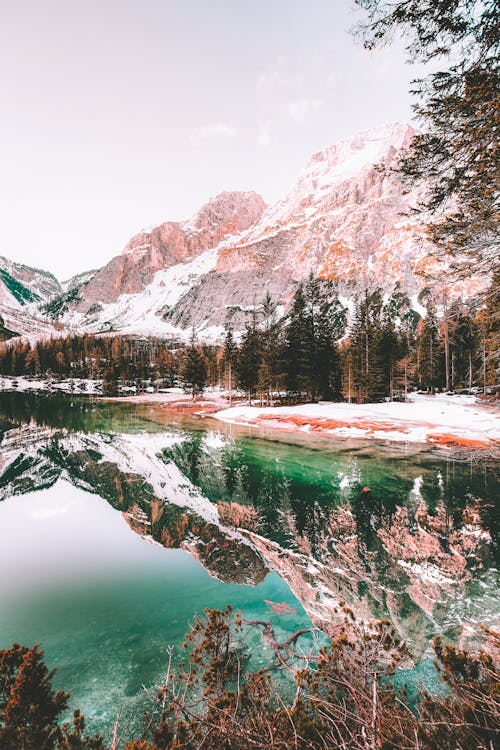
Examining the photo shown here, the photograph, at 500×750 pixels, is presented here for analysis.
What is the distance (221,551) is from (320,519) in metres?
4.38

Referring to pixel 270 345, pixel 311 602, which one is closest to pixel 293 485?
pixel 311 602

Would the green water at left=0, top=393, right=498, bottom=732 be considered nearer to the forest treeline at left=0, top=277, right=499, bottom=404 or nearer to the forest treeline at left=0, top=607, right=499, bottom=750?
the forest treeline at left=0, top=607, right=499, bottom=750

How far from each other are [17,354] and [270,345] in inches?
4633

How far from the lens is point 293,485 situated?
1788 centimetres

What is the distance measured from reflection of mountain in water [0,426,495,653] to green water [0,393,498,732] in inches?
2.5

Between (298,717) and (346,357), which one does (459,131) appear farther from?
(346,357)

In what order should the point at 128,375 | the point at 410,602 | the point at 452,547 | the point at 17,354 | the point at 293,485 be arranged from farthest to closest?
the point at 17,354, the point at 128,375, the point at 293,485, the point at 452,547, the point at 410,602

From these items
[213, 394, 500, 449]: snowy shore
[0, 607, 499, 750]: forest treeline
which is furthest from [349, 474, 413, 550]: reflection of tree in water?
[213, 394, 500, 449]: snowy shore

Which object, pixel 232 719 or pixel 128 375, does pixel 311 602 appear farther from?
pixel 128 375

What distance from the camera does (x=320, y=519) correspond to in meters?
13.3

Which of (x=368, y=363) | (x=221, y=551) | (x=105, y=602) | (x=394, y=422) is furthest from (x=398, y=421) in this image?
(x=105, y=602)

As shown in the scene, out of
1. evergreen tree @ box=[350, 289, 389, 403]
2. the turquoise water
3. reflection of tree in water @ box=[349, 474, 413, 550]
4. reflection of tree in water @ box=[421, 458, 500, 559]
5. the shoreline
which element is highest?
evergreen tree @ box=[350, 289, 389, 403]

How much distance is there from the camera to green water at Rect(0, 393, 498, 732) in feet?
24.2

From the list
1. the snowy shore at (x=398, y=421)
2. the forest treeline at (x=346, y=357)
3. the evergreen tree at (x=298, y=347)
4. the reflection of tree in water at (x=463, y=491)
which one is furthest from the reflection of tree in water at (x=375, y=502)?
the evergreen tree at (x=298, y=347)
